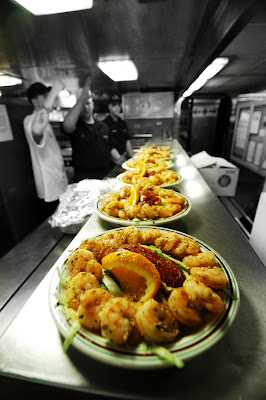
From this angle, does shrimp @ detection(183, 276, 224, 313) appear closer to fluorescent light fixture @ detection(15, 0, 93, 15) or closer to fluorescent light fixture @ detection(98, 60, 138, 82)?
fluorescent light fixture @ detection(15, 0, 93, 15)

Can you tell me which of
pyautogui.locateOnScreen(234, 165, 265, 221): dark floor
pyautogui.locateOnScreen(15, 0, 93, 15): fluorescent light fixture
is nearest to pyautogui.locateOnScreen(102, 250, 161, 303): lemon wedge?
pyautogui.locateOnScreen(15, 0, 93, 15): fluorescent light fixture

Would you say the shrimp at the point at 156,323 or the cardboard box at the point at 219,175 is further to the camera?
the cardboard box at the point at 219,175

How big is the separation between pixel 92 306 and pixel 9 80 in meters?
4.67

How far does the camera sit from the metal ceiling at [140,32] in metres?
1.49

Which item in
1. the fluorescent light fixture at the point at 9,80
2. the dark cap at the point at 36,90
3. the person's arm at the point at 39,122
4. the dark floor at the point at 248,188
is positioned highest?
the fluorescent light fixture at the point at 9,80

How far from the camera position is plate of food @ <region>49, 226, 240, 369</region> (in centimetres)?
52

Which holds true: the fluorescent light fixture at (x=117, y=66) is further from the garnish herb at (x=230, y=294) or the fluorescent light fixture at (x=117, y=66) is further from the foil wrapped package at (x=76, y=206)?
the garnish herb at (x=230, y=294)

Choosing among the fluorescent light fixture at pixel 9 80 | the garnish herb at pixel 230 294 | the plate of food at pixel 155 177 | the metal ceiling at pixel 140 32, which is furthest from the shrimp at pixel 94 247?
the fluorescent light fixture at pixel 9 80

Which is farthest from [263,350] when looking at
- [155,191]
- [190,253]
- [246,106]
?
[246,106]

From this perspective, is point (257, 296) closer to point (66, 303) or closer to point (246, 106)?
point (66, 303)

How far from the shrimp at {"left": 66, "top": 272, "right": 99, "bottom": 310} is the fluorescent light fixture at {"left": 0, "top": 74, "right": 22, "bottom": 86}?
4360mm

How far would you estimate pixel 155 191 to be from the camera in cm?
153

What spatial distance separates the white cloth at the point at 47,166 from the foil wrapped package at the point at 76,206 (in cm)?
227

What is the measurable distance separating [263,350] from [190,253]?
1.23ft
